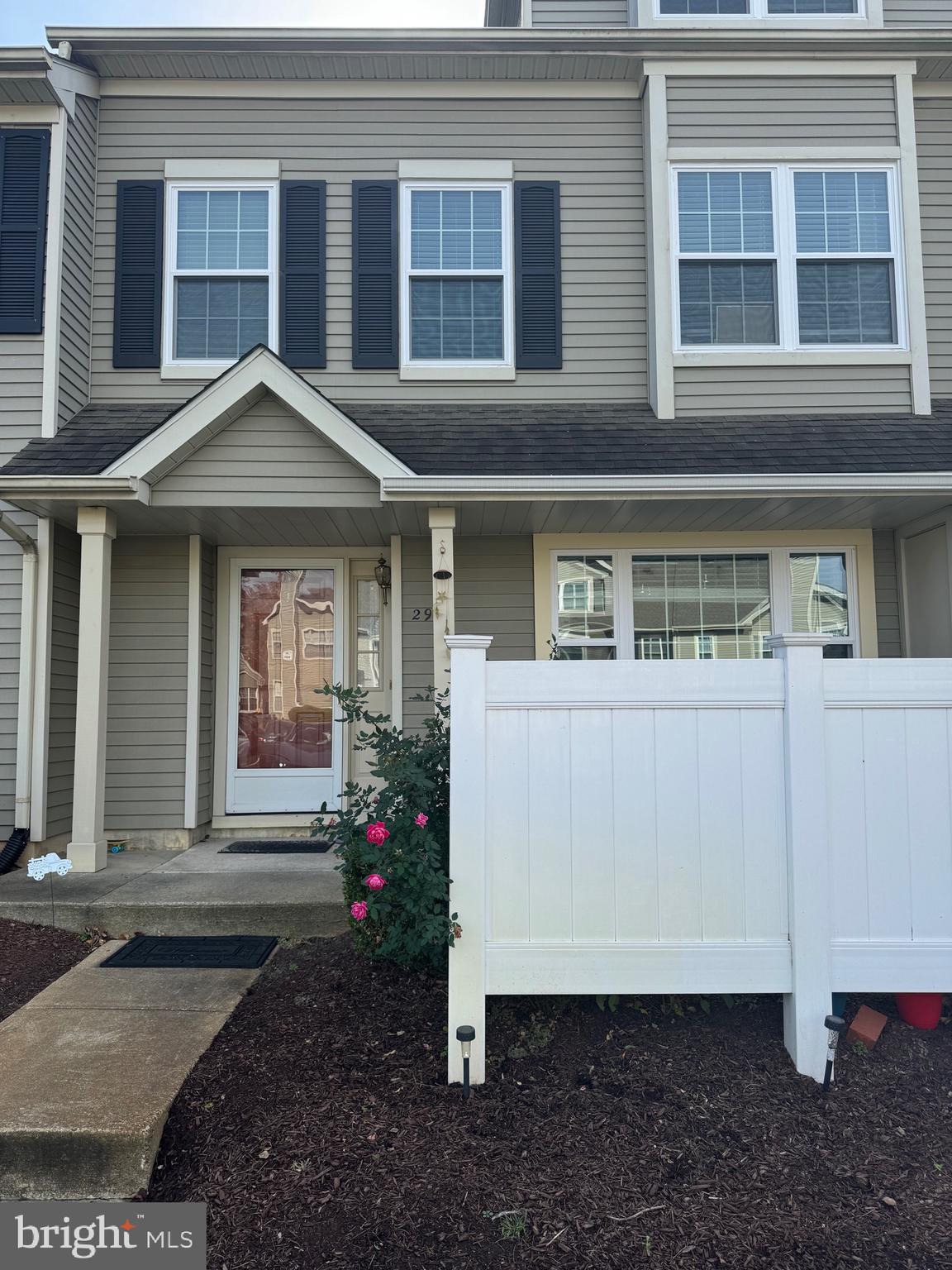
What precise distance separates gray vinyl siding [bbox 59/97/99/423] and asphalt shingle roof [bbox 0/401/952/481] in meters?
0.23

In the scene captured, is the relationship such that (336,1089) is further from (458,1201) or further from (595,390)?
(595,390)

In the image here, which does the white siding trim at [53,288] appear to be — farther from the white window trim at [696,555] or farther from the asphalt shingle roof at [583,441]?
the white window trim at [696,555]

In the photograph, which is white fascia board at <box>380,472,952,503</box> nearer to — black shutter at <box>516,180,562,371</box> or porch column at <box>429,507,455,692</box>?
porch column at <box>429,507,455,692</box>

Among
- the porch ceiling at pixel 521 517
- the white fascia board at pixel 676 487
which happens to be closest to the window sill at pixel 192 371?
the porch ceiling at pixel 521 517

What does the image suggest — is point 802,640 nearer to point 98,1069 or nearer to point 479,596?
point 98,1069

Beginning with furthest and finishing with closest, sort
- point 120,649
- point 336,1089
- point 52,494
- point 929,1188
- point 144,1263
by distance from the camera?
point 120,649, point 52,494, point 336,1089, point 929,1188, point 144,1263

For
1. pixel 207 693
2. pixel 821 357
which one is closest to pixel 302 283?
pixel 207 693

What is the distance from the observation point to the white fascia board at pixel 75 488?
5.02m

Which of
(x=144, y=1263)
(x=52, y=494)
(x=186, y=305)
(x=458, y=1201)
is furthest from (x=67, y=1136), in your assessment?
(x=186, y=305)

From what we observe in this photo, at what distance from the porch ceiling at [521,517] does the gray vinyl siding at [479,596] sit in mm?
138

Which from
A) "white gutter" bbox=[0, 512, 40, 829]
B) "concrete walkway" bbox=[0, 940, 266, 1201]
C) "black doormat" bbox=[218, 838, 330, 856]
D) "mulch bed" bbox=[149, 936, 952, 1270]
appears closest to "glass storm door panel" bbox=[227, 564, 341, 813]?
"black doormat" bbox=[218, 838, 330, 856]

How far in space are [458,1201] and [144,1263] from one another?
862mm

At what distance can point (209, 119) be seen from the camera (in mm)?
6305

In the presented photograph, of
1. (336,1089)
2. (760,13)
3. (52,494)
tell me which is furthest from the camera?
(760,13)
